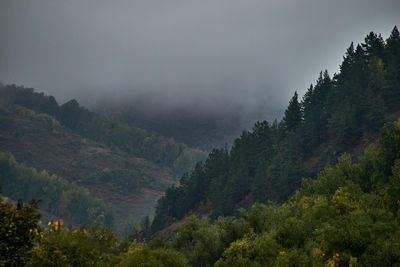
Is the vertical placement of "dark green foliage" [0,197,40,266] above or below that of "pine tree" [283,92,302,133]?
below

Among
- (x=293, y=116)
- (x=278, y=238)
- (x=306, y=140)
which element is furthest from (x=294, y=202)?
(x=293, y=116)

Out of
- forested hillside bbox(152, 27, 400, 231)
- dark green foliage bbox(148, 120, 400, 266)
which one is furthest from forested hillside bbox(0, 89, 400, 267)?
forested hillside bbox(152, 27, 400, 231)

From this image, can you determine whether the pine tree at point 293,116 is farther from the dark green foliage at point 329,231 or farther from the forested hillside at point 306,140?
the dark green foliage at point 329,231

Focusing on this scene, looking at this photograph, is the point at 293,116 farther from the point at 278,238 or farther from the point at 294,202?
the point at 278,238

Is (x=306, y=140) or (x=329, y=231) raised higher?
(x=306, y=140)

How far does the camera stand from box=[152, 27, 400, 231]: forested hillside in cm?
9506

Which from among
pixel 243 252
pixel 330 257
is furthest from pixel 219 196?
pixel 330 257

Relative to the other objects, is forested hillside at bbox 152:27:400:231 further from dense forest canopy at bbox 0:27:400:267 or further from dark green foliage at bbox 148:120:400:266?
dark green foliage at bbox 148:120:400:266

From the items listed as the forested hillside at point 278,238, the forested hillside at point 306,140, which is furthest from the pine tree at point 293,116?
the forested hillside at point 278,238

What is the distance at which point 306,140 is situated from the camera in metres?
113

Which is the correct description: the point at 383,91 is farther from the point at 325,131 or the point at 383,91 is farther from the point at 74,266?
the point at 74,266

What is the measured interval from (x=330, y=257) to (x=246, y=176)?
93.4m

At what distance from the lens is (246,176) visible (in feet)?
401

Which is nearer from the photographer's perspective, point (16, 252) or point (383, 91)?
point (16, 252)
